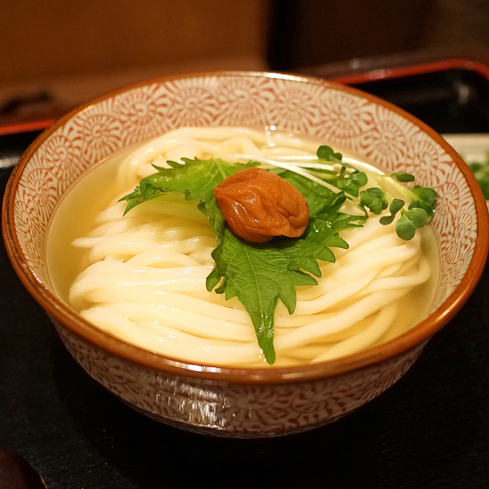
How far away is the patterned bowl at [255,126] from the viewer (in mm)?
875

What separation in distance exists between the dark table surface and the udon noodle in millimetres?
179

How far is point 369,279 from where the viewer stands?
4.24 feet

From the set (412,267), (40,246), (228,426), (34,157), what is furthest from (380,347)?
(34,157)

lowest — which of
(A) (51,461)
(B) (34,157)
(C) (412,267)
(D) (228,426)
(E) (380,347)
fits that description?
(A) (51,461)

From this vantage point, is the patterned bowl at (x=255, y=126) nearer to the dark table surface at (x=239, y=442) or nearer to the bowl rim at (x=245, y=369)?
the bowl rim at (x=245, y=369)

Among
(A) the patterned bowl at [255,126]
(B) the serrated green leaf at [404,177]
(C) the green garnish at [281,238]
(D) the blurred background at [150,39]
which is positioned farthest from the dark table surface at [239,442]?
(D) the blurred background at [150,39]

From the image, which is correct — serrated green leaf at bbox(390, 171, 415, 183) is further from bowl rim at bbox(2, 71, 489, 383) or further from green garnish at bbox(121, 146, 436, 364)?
bowl rim at bbox(2, 71, 489, 383)

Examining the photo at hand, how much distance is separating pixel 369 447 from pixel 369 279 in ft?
1.33

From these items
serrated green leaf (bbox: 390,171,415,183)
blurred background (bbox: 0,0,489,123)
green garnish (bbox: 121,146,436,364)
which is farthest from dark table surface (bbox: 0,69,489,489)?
blurred background (bbox: 0,0,489,123)

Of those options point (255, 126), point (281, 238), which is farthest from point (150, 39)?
point (281, 238)

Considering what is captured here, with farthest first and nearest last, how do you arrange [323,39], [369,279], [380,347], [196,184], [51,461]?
[323,39], [196,184], [369,279], [51,461], [380,347]

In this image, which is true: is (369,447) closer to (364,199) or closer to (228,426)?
(228,426)

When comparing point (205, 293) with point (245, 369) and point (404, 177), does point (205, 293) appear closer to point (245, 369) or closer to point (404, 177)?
point (245, 369)

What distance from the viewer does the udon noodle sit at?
114cm
